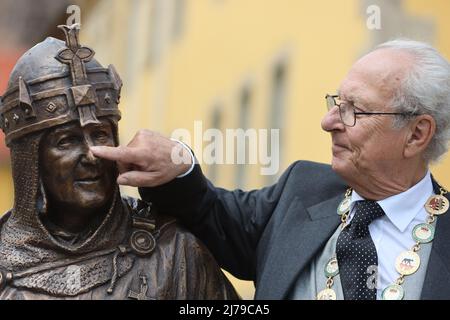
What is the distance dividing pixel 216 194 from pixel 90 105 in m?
0.74

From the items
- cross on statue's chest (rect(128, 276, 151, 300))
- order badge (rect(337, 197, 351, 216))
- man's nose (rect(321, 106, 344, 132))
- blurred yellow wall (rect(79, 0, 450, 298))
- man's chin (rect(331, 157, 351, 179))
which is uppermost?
man's nose (rect(321, 106, 344, 132))

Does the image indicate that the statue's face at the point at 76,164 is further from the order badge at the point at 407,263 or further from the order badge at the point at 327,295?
the order badge at the point at 407,263

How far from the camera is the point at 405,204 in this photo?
5.93m

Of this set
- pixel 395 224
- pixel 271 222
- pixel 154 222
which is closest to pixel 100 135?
pixel 154 222

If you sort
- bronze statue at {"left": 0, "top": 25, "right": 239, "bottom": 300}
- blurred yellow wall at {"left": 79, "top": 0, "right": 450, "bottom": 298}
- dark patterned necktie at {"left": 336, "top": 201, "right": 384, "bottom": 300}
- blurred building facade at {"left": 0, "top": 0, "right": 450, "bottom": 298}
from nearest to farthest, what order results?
1. bronze statue at {"left": 0, "top": 25, "right": 239, "bottom": 300}
2. dark patterned necktie at {"left": 336, "top": 201, "right": 384, "bottom": 300}
3. blurred building facade at {"left": 0, "top": 0, "right": 450, "bottom": 298}
4. blurred yellow wall at {"left": 79, "top": 0, "right": 450, "bottom": 298}

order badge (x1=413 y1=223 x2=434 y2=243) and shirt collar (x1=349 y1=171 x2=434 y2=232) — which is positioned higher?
shirt collar (x1=349 y1=171 x2=434 y2=232)

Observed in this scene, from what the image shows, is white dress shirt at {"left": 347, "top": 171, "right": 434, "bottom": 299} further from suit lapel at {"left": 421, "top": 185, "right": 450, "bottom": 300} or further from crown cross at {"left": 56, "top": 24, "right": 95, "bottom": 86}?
crown cross at {"left": 56, "top": 24, "right": 95, "bottom": 86}

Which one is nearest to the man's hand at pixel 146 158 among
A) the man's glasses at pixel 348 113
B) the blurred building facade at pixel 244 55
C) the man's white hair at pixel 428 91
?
the man's glasses at pixel 348 113

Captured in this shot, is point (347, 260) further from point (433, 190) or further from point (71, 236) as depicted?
point (71, 236)

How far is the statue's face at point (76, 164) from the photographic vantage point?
5.60 m

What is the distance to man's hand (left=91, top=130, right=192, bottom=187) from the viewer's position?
5586 mm

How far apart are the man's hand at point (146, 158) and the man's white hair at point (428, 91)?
2.78ft

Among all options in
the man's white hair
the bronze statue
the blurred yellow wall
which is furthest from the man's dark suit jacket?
the blurred yellow wall
